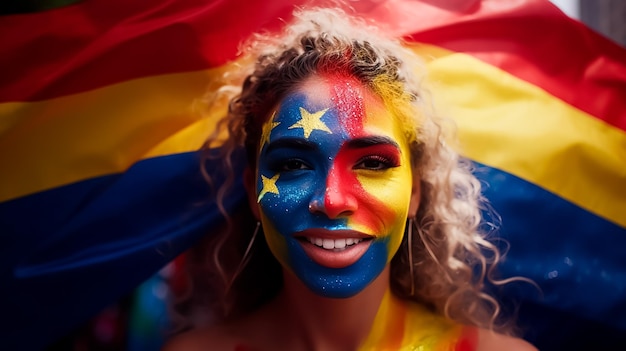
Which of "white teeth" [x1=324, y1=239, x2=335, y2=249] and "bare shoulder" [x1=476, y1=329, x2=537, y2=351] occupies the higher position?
"white teeth" [x1=324, y1=239, x2=335, y2=249]

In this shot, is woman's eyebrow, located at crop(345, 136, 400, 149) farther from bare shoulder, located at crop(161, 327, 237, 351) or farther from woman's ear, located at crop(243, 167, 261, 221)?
bare shoulder, located at crop(161, 327, 237, 351)

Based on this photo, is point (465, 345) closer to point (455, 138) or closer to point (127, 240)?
point (455, 138)

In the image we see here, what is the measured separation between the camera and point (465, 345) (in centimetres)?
202

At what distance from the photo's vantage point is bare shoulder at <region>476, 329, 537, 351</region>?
203 cm

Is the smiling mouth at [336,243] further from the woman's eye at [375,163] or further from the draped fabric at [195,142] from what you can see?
the draped fabric at [195,142]

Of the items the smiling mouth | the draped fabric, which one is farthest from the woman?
the draped fabric

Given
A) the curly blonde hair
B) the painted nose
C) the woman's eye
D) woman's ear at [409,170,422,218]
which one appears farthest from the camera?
woman's ear at [409,170,422,218]

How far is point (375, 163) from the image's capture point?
1.80 metres

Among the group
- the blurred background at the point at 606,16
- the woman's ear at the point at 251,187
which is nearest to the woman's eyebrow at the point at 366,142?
the woman's ear at the point at 251,187

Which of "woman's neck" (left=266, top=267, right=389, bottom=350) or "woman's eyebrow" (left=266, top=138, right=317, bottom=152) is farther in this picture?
"woman's neck" (left=266, top=267, right=389, bottom=350)

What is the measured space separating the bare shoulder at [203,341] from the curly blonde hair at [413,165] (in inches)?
6.9

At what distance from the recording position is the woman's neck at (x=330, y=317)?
1956 millimetres

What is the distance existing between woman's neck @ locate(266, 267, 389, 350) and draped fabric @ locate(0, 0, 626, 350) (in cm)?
45

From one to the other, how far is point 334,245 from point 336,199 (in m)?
0.13
